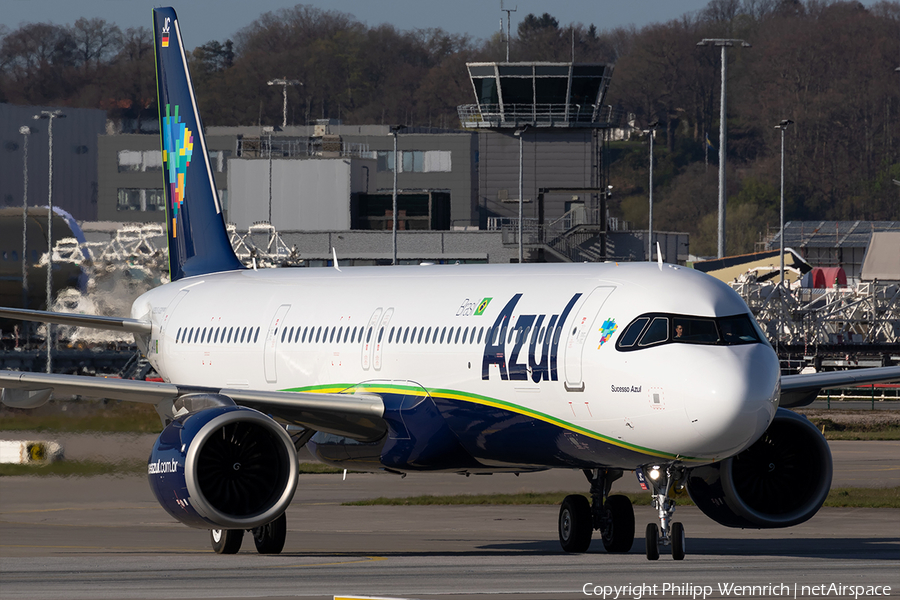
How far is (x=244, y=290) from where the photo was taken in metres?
29.3

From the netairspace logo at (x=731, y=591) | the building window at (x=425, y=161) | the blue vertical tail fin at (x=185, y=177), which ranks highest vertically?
the building window at (x=425, y=161)

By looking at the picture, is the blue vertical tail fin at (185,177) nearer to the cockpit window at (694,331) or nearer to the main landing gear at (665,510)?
the main landing gear at (665,510)

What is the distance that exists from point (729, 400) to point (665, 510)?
2.21 m

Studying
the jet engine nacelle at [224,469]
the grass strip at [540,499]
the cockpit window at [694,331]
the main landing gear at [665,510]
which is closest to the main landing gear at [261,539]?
the jet engine nacelle at [224,469]

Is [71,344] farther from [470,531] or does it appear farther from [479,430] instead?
[479,430]

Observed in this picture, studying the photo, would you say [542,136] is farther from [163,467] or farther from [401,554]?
[163,467]

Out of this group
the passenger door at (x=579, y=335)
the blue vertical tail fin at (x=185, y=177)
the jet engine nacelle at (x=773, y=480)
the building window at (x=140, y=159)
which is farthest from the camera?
the building window at (x=140, y=159)

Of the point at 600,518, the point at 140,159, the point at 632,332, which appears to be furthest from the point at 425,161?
the point at 632,332

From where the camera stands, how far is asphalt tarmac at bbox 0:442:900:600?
57.5 ft

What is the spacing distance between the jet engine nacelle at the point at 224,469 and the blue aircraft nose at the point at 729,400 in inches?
249

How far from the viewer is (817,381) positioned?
2370 cm

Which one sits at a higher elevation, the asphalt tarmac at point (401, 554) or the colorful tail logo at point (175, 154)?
the colorful tail logo at point (175, 154)

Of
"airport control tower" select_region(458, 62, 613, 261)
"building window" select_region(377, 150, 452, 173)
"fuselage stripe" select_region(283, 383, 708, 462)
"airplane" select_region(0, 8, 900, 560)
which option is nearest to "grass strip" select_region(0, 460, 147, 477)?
"airplane" select_region(0, 8, 900, 560)

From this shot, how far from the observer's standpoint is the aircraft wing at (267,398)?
22359mm
